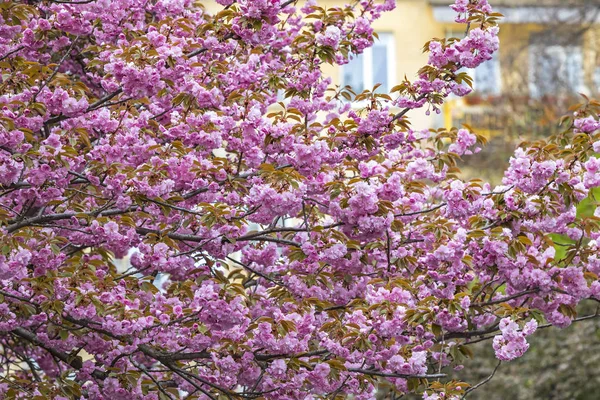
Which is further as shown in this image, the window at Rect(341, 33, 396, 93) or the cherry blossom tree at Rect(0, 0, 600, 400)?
the window at Rect(341, 33, 396, 93)

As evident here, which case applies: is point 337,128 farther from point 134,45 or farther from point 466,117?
point 466,117

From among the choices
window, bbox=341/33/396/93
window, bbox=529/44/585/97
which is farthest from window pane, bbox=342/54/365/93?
window, bbox=529/44/585/97

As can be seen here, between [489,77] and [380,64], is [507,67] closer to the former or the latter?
[489,77]

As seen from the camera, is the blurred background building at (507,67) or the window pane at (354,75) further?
the window pane at (354,75)

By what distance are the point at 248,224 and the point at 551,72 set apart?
13.5 m

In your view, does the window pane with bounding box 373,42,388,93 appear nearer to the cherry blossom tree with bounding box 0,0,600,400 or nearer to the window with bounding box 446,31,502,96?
the window with bounding box 446,31,502,96

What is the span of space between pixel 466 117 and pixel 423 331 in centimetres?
1320

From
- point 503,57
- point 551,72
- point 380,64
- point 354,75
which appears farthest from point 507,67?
point 354,75

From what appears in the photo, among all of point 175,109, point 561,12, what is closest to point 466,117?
point 561,12

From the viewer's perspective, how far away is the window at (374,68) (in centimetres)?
1734

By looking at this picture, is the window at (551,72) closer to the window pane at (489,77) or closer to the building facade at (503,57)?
the building facade at (503,57)

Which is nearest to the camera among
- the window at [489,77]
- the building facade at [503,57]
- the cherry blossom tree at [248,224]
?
the cherry blossom tree at [248,224]

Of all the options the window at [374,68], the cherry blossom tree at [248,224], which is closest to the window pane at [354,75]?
the window at [374,68]

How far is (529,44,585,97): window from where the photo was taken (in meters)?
17.7
